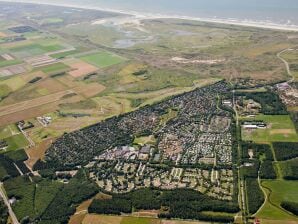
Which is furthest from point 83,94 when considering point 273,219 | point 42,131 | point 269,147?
point 273,219

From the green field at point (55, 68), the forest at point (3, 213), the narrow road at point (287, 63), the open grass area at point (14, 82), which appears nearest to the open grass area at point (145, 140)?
the forest at point (3, 213)

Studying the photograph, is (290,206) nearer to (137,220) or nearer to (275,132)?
(137,220)

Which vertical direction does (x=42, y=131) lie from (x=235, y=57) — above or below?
below

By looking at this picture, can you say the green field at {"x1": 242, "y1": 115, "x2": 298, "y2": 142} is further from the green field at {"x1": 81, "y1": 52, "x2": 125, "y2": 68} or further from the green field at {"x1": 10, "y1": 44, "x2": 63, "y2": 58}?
the green field at {"x1": 10, "y1": 44, "x2": 63, "y2": 58}

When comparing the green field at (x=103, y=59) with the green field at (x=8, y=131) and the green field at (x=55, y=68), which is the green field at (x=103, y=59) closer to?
the green field at (x=55, y=68)

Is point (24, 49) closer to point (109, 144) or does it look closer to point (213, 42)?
point (213, 42)
